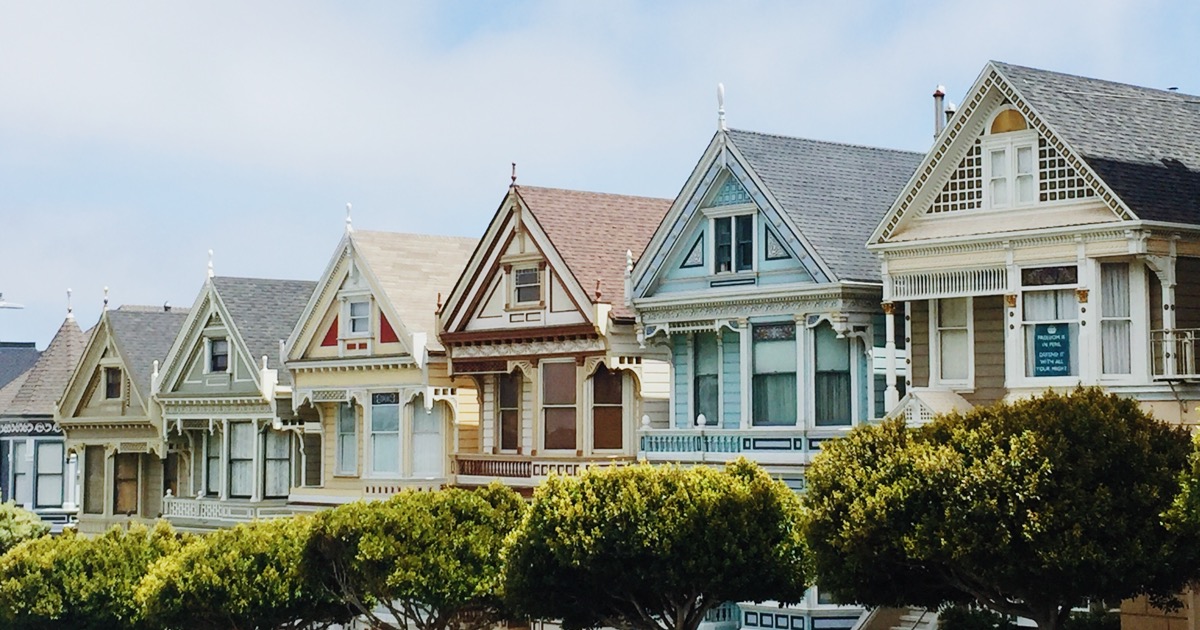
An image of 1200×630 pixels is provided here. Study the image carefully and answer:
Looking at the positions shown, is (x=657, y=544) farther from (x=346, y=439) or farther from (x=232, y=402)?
(x=232, y=402)

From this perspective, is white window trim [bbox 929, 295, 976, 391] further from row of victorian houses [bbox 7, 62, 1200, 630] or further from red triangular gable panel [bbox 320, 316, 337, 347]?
red triangular gable panel [bbox 320, 316, 337, 347]

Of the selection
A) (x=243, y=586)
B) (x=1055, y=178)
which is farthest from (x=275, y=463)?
(x=1055, y=178)

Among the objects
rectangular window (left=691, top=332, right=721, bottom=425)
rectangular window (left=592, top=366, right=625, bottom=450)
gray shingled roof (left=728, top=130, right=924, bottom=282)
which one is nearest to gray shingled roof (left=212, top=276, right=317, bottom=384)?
rectangular window (left=592, top=366, right=625, bottom=450)

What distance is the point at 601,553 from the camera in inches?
1464

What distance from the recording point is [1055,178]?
3591 cm

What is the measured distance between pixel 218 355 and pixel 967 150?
90.9ft

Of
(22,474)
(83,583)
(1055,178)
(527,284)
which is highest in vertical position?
(1055,178)

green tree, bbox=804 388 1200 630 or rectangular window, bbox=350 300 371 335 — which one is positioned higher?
rectangular window, bbox=350 300 371 335

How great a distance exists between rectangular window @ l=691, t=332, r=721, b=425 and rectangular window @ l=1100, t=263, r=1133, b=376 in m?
10.1

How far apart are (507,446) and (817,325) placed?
36.7ft

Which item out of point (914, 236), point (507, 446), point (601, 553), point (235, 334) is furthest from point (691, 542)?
point (235, 334)

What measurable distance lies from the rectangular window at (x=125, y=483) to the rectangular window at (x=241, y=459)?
6.05m

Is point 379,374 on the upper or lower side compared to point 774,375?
upper

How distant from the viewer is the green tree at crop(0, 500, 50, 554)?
62.3m
